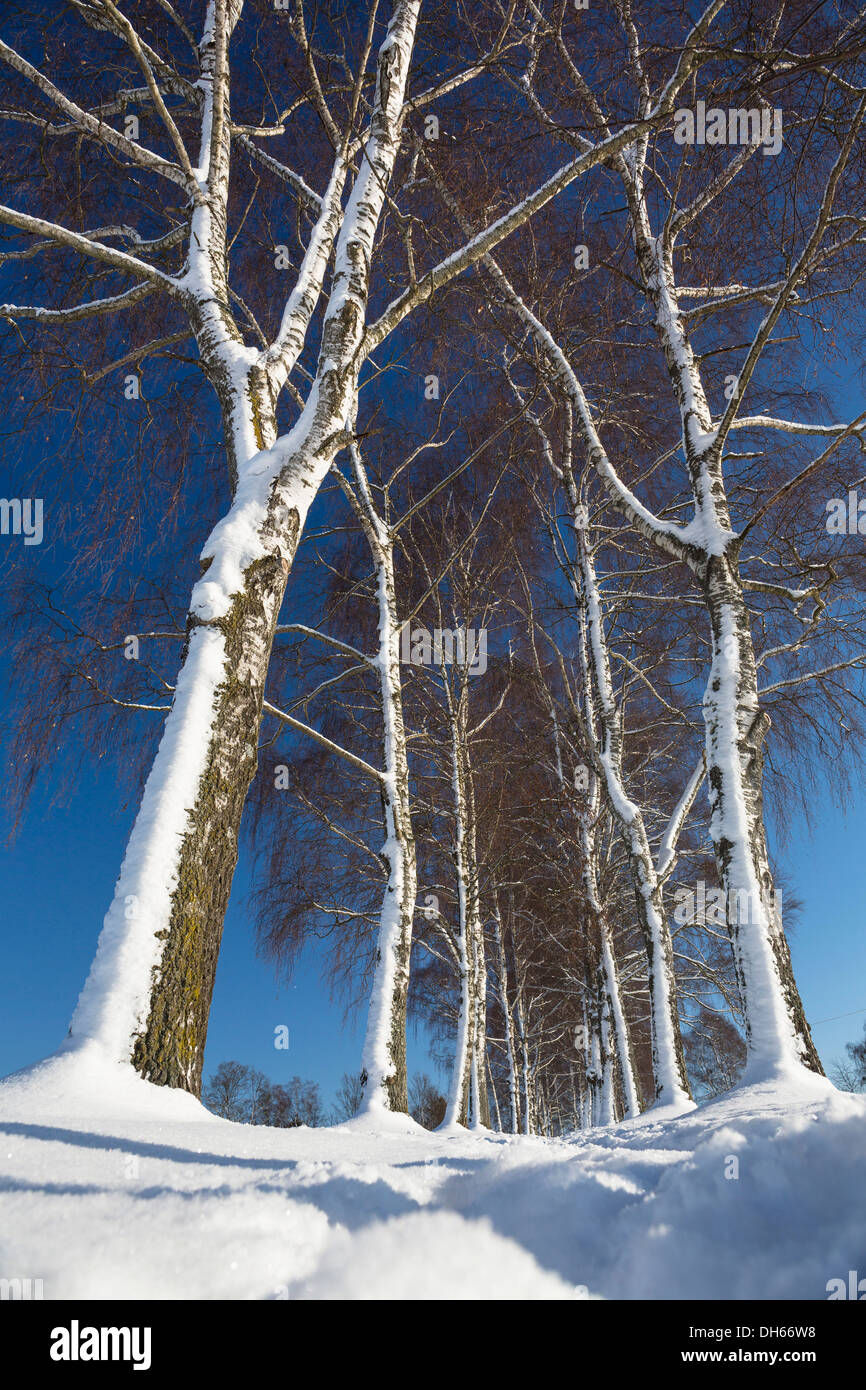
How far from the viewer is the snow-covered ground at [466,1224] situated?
0.77 metres

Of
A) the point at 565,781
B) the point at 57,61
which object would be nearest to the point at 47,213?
the point at 57,61

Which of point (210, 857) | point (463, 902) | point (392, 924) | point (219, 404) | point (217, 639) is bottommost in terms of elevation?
point (392, 924)

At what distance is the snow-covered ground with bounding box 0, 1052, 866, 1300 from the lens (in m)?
0.77

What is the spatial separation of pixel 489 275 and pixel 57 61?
13.1ft

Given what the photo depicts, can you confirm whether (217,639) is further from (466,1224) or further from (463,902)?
(463,902)

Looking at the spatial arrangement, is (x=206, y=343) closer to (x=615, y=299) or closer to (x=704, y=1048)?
(x=615, y=299)

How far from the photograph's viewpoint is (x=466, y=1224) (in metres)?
0.90

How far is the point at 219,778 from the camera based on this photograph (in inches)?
108
